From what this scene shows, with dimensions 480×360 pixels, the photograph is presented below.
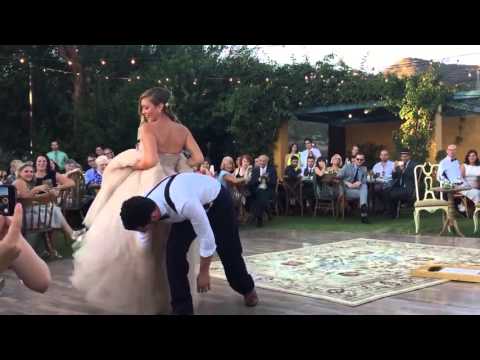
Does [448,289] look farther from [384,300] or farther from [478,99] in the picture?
[478,99]

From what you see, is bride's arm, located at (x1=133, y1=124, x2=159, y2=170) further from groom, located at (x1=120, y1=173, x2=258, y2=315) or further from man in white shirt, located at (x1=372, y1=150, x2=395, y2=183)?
man in white shirt, located at (x1=372, y1=150, x2=395, y2=183)

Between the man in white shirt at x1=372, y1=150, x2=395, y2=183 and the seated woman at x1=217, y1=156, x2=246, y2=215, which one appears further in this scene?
the man in white shirt at x1=372, y1=150, x2=395, y2=183

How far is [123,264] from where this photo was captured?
12.7 feet

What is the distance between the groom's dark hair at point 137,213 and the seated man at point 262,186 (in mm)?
6940

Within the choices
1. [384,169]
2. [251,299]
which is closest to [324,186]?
[384,169]

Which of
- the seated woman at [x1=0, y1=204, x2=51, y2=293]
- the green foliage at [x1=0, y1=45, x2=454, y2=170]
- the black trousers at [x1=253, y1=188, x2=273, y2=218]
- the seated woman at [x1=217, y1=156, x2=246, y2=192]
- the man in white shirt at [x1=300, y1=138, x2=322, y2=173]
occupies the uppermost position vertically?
the green foliage at [x1=0, y1=45, x2=454, y2=170]

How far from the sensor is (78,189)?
8.34 m

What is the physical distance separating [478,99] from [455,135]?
225 cm

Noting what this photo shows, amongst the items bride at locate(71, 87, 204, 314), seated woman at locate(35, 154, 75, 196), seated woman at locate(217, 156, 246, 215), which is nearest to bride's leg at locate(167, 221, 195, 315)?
bride at locate(71, 87, 204, 314)

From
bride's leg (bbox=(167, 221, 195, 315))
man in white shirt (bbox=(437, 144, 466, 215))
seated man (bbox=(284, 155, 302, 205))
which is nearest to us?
bride's leg (bbox=(167, 221, 195, 315))

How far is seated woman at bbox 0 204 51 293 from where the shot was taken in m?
1.63

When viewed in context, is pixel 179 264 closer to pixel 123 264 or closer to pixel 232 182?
pixel 123 264

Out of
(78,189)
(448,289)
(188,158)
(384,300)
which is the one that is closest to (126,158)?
(188,158)
